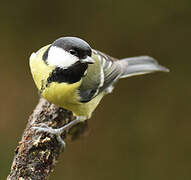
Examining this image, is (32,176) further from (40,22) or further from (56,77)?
(40,22)

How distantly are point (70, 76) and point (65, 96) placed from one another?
87 millimetres

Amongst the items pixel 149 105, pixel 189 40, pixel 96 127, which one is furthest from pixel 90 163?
pixel 189 40

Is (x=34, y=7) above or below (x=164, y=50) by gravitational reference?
above

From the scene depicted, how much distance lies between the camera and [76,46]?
4.80 feet

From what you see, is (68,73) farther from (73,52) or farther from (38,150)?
(38,150)

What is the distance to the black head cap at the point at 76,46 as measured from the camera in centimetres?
146

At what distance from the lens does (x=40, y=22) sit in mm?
2568

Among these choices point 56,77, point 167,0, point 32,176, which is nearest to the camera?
point 32,176

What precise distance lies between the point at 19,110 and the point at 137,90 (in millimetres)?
693

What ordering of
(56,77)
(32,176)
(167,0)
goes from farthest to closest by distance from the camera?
(167,0), (56,77), (32,176)

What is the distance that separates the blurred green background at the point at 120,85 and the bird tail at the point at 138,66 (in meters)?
0.45

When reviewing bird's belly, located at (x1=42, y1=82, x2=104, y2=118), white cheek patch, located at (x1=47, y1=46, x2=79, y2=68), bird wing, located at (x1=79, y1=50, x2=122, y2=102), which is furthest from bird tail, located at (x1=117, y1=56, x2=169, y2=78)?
white cheek patch, located at (x1=47, y1=46, x2=79, y2=68)

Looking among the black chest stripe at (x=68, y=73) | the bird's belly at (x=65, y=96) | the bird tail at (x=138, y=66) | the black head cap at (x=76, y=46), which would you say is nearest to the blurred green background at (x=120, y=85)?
the bird tail at (x=138, y=66)

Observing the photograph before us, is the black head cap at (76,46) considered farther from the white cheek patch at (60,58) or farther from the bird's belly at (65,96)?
the bird's belly at (65,96)
